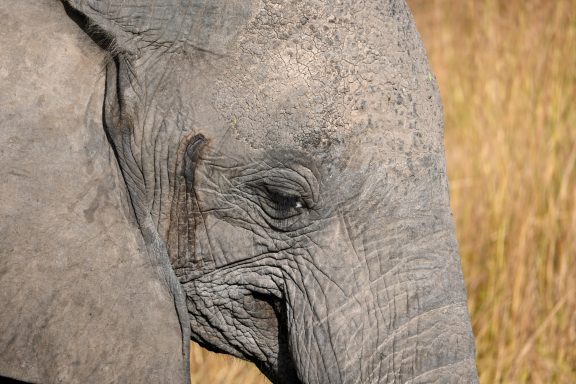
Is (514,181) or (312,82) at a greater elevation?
(514,181)

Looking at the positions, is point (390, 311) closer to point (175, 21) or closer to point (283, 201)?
point (283, 201)

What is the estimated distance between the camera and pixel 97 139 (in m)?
2.03

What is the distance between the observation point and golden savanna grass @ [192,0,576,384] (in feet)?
12.2

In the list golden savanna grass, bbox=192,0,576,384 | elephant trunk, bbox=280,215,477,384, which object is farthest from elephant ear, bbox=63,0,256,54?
golden savanna grass, bbox=192,0,576,384

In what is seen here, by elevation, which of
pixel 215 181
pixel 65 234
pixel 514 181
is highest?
pixel 514 181

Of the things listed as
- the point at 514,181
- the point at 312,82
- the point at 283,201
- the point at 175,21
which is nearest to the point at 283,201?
the point at 283,201

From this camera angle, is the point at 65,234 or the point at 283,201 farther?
the point at 283,201

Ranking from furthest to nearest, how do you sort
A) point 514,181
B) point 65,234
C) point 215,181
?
point 514,181, point 215,181, point 65,234

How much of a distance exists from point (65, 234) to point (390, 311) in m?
0.56

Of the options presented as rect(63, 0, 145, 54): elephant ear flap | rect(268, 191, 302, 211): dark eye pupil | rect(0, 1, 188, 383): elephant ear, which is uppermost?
rect(63, 0, 145, 54): elephant ear flap

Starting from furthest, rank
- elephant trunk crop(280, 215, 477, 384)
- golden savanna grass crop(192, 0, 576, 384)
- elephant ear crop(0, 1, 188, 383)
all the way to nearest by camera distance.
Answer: golden savanna grass crop(192, 0, 576, 384) → elephant trunk crop(280, 215, 477, 384) → elephant ear crop(0, 1, 188, 383)

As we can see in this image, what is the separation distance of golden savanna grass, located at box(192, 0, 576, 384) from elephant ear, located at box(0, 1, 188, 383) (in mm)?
1514

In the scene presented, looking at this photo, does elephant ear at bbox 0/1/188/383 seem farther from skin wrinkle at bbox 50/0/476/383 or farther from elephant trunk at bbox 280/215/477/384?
elephant trunk at bbox 280/215/477/384

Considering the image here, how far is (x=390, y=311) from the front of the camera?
2.10m
